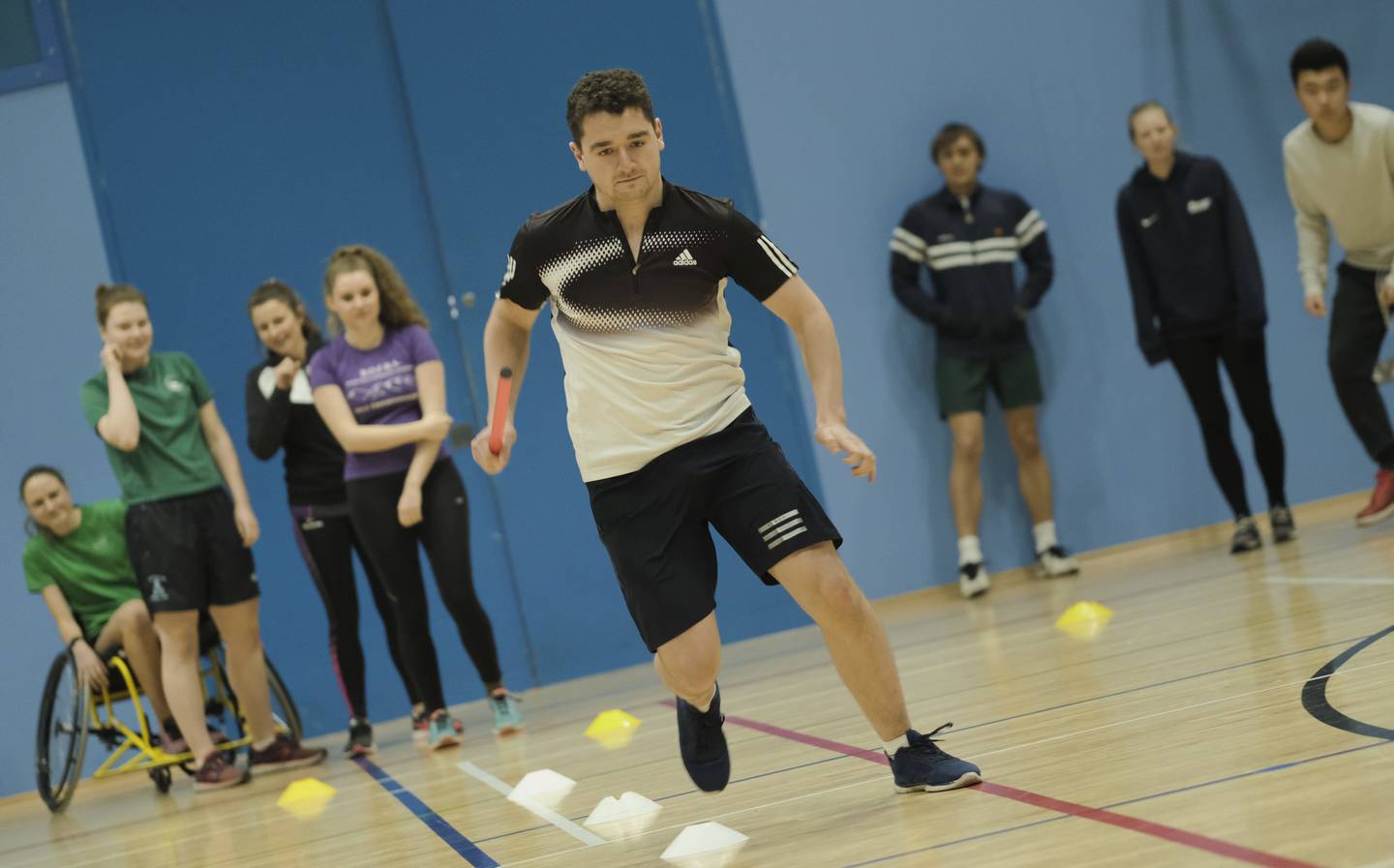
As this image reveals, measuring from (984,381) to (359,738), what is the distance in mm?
3306

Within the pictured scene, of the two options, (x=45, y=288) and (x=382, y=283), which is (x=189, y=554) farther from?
(x=45, y=288)

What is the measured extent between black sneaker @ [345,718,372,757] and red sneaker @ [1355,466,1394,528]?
3.95m

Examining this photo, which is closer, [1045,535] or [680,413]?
[680,413]

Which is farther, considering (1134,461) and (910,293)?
(1134,461)

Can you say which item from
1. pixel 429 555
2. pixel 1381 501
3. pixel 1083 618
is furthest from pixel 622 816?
pixel 1381 501

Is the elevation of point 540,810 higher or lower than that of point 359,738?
higher

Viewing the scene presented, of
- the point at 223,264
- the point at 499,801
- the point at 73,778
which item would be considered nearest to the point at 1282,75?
the point at 223,264

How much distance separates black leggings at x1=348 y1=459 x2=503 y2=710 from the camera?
504 centimetres

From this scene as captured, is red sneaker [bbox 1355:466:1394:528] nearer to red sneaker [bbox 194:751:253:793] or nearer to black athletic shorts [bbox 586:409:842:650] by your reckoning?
black athletic shorts [bbox 586:409:842:650]

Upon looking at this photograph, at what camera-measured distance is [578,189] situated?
23.3ft

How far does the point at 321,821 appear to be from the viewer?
3.94m

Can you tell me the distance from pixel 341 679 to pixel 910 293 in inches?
123

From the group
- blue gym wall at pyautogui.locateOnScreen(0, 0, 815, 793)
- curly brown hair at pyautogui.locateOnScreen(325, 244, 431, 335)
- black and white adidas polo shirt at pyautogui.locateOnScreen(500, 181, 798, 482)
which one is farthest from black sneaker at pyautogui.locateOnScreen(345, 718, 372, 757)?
black and white adidas polo shirt at pyautogui.locateOnScreen(500, 181, 798, 482)

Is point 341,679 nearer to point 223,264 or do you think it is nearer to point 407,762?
point 407,762
